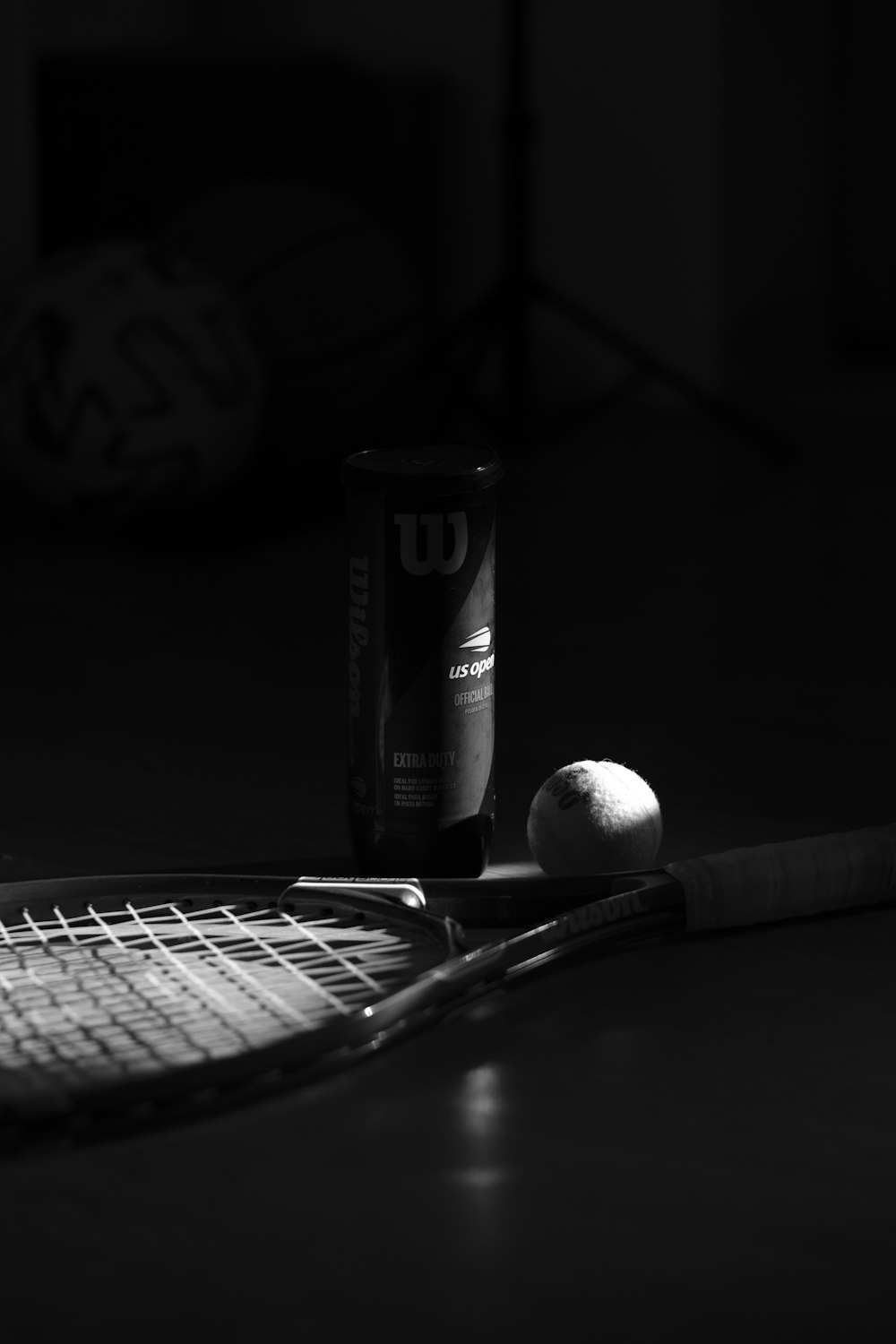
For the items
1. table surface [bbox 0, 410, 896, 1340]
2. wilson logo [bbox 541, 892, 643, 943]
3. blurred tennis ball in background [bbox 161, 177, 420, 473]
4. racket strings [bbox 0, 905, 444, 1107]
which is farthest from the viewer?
blurred tennis ball in background [bbox 161, 177, 420, 473]

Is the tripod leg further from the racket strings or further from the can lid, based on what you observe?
the racket strings

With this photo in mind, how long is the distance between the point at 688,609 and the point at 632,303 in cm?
148

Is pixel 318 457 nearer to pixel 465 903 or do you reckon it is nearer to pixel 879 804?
pixel 879 804

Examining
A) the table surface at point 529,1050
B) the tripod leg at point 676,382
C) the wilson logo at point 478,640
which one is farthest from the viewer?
the tripod leg at point 676,382

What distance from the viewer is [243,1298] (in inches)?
35.4

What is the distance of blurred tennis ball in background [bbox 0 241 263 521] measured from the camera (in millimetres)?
2584

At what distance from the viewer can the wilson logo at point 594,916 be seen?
3.77ft

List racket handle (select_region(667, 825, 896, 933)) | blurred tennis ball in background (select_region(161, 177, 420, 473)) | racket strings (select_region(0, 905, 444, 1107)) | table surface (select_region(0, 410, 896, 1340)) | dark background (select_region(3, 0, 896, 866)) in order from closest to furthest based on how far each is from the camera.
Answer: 1. table surface (select_region(0, 410, 896, 1340))
2. racket strings (select_region(0, 905, 444, 1107))
3. racket handle (select_region(667, 825, 896, 933))
4. dark background (select_region(3, 0, 896, 866))
5. blurred tennis ball in background (select_region(161, 177, 420, 473))

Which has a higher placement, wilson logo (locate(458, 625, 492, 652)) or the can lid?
the can lid

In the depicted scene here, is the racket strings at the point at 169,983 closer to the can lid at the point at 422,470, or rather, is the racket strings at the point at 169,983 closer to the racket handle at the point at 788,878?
the racket handle at the point at 788,878

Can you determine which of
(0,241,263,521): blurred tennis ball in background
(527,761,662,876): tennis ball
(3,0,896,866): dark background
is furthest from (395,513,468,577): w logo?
(0,241,263,521): blurred tennis ball in background

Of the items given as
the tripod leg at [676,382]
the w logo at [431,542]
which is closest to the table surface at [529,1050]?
the w logo at [431,542]

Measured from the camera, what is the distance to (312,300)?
2922 mm

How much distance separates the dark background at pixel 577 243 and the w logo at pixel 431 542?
0.99 meters
